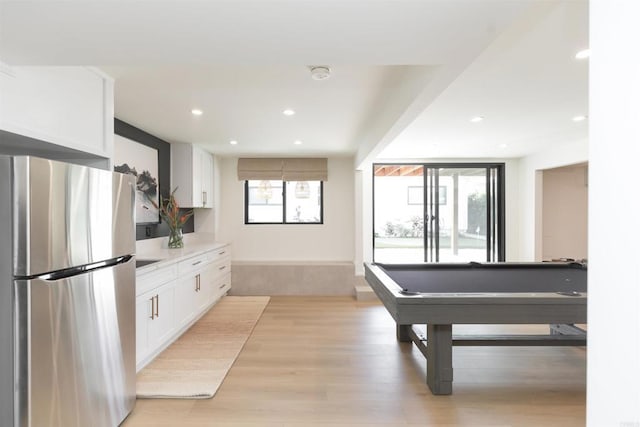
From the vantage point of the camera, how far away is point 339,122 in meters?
3.66

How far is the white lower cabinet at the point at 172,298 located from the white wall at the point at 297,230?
1.18 m

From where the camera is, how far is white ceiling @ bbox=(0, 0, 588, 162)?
50.0 inches

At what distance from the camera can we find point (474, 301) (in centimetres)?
216

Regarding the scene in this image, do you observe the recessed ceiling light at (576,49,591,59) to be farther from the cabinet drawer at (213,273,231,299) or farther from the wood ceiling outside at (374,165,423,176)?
the cabinet drawer at (213,273,231,299)

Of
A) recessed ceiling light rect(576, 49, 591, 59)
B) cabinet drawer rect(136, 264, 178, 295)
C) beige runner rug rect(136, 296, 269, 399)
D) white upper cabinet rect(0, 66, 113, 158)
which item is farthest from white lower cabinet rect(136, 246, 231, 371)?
recessed ceiling light rect(576, 49, 591, 59)

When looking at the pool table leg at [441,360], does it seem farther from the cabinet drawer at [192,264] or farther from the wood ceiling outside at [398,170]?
the wood ceiling outside at [398,170]

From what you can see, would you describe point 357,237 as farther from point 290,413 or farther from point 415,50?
point 415,50

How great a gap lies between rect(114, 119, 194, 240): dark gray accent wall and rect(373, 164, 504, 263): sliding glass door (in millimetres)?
3424

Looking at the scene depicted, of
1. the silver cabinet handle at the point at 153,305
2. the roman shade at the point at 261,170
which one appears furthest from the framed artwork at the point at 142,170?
the roman shade at the point at 261,170

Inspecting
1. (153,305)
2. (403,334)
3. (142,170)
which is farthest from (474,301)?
(142,170)

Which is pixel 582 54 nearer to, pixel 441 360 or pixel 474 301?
pixel 474 301

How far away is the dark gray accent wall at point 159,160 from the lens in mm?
3668
